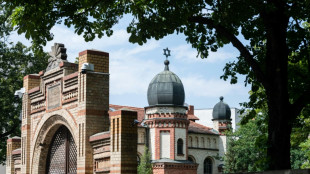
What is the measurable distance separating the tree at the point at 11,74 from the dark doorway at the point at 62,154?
37.9ft

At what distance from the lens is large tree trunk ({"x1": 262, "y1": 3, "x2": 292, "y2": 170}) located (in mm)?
11305

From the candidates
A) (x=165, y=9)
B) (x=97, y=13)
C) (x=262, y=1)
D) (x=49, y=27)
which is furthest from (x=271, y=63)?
(x=49, y=27)

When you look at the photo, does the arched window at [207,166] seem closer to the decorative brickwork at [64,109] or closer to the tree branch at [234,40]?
the decorative brickwork at [64,109]

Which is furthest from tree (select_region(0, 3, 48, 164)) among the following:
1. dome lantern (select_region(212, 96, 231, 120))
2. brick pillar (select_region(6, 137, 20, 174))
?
dome lantern (select_region(212, 96, 231, 120))

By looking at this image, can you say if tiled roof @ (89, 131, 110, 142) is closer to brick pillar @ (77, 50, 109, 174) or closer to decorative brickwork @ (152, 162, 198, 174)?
brick pillar @ (77, 50, 109, 174)

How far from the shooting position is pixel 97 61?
15711mm

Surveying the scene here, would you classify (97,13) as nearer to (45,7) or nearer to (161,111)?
Answer: (45,7)

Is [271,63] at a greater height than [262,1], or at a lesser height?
lesser

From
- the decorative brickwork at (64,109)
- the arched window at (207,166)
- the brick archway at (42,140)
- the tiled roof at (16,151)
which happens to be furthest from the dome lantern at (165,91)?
the brick archway at (42,140)

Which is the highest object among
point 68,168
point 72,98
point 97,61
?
point 97,61

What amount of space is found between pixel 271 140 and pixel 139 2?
4072mm

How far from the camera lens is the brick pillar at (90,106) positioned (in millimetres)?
15328

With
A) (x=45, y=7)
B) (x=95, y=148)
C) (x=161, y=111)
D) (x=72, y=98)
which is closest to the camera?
(x=45, y=7)

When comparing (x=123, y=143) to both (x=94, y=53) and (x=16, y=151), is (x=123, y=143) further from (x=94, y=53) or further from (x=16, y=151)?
(x=16, y=151)
